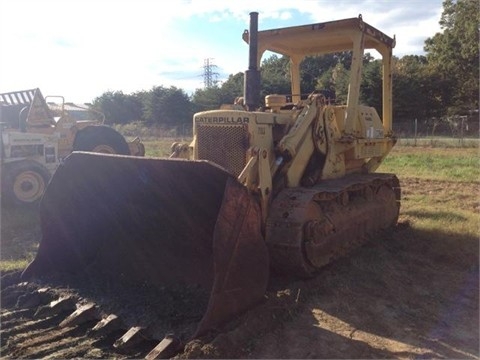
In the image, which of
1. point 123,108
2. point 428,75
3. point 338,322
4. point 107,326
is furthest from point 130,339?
point 123,108

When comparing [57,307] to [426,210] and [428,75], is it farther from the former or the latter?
[428,75]

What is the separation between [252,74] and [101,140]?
6.14 meters

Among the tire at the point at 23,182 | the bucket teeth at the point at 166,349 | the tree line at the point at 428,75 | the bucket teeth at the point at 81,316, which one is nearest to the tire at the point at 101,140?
the tire at the point at 23,182

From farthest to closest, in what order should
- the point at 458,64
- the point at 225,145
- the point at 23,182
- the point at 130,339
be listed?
the point at 458,64 < the point at 23,182 < the point at 225,145 < the point at 130,339

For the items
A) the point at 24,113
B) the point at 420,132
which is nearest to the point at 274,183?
the point at 24,113

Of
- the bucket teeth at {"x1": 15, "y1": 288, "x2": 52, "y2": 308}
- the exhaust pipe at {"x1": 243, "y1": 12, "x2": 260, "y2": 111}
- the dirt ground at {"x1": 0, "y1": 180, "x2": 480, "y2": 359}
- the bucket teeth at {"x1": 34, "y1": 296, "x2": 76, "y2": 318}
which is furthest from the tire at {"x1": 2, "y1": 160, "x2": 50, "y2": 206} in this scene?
the bucket teeth at {"x1": 34, "y1": 296, "x2": 76, "y2": 318}

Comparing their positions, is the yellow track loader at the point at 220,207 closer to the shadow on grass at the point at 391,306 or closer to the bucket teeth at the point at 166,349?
the bucket teeth at the point at 166,349

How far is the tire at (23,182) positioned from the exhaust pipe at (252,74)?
5.95 m

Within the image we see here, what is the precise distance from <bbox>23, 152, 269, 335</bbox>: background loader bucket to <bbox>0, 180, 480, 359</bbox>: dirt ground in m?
0.35

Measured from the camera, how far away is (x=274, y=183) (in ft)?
18.4

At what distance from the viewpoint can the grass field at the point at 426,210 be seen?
7.37 m

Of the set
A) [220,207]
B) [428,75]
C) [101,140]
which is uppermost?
[428,75]

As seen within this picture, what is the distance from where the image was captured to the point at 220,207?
4.27 metres

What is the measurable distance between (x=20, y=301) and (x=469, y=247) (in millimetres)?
5648
